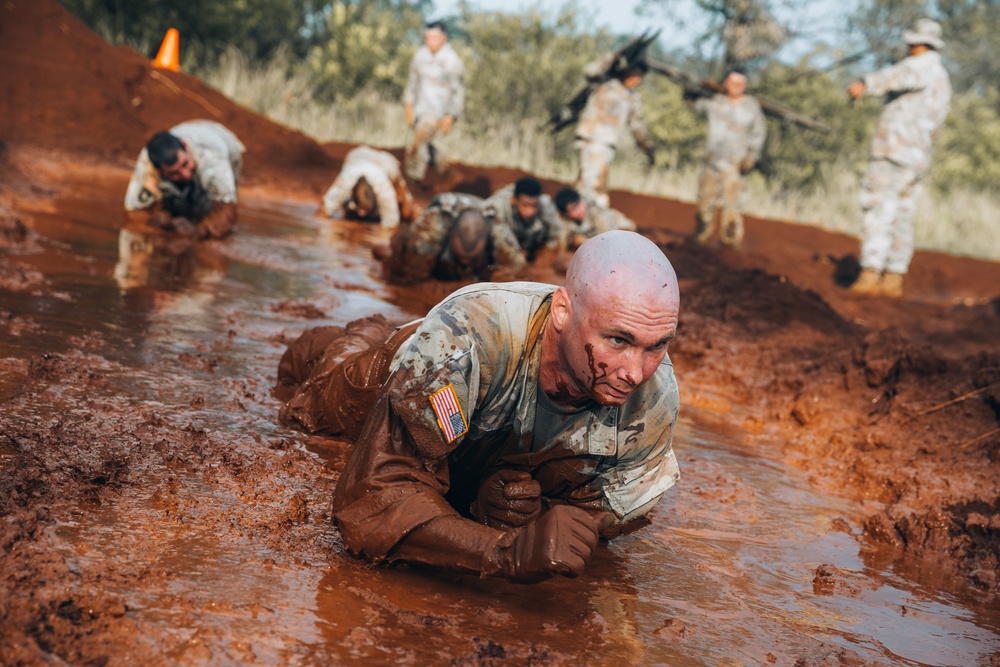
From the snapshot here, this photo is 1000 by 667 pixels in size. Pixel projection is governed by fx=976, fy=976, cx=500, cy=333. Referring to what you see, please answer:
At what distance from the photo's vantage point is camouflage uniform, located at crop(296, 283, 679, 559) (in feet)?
8.72

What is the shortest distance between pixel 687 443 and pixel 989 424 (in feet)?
5.71

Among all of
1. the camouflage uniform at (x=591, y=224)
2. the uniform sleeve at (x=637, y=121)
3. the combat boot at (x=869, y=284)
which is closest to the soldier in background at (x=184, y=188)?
the camouflage uniform at (x=591, y=224)

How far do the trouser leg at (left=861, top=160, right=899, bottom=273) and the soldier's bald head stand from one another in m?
8.64

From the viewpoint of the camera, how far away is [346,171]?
11.6m

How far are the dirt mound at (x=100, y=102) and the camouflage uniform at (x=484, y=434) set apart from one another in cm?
1128

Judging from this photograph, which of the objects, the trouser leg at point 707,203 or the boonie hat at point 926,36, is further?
the trouser leg at point 707,203

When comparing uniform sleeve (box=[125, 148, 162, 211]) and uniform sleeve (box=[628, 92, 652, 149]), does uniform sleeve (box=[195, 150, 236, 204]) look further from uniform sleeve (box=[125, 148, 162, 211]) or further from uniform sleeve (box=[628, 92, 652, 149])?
uniform sleeve (box=[628, 92, 652, 149])

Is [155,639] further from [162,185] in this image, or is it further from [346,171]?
[346,171]

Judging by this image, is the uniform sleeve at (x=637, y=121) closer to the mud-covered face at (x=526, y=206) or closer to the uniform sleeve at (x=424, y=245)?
the mud-covered face at (x=526, y=206)

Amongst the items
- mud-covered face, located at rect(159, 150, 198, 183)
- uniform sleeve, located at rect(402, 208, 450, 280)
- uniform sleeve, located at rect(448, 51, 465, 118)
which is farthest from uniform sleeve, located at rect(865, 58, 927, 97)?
mud-covered face, located at rect(159, 150, 198, 183)

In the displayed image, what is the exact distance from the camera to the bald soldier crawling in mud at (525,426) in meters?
2.62

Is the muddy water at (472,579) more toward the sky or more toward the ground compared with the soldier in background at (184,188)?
more toward the ground

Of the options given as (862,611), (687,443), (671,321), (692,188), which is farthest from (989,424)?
(692,188)

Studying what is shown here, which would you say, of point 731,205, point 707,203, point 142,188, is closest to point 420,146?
point 707,203
